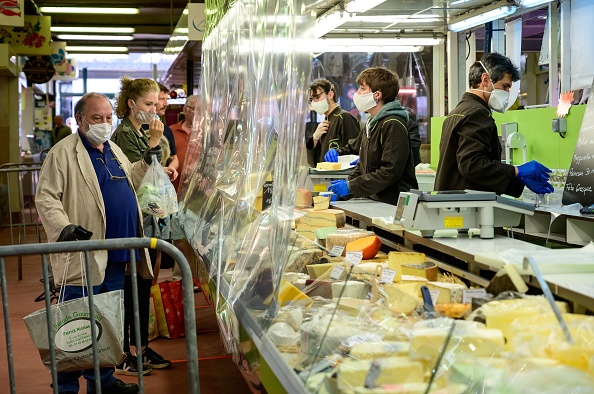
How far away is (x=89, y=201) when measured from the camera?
13.9 ft

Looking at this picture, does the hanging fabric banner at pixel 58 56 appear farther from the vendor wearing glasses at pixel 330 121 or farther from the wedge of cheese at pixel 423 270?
the wedge of cheese at pixel 423 270

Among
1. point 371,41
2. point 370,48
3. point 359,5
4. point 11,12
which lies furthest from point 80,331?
point 11,12

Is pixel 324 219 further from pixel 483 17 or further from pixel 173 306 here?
pixel 483 17

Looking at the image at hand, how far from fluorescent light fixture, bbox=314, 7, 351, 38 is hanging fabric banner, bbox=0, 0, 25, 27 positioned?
3993mm

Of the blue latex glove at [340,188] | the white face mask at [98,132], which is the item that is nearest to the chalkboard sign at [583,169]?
the blue latex glove at [340,188]

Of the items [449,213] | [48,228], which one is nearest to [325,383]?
[449,213]

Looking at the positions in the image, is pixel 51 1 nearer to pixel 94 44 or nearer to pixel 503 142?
pixel 94 44

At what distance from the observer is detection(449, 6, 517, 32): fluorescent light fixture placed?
24.8 feet

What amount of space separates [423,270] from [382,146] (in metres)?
2.05

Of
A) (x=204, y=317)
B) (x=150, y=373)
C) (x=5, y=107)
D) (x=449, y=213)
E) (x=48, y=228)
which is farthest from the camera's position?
(x=5, y=107)

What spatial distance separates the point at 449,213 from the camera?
3.60 meters

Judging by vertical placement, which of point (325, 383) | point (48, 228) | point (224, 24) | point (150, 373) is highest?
point (224, 24)

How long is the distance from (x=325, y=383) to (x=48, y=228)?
2.35 meters

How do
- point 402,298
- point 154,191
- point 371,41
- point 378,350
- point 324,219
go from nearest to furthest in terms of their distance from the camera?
point 378,350 → point 402,298 → point 324,219 → point 154,191 → point 371,41
